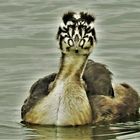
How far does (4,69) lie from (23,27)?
3.18 meters

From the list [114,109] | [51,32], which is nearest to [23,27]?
[51,32]

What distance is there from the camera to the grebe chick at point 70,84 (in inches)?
564

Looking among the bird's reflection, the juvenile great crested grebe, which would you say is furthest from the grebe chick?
the bird's reflection

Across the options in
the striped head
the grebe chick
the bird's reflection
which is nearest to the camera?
the bird's reflection

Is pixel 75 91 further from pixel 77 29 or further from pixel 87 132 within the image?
pixel 77 29

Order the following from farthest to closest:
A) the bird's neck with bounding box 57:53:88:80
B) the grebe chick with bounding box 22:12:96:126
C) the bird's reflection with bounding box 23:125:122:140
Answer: the bird's neck with bounding box 57:53:88:80
the grebe chick with bounding box 22:12:96:126
the bird's reflection with bounding box 23:125:122:140

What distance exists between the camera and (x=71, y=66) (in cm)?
1467

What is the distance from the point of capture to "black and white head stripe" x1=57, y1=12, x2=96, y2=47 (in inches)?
560

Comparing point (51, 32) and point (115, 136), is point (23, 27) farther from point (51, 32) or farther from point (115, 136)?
point (115, 136)

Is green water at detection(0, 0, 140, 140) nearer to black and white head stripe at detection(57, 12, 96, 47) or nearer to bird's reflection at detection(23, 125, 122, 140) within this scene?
bird's reflection at detection(23, 125, 122, 140)

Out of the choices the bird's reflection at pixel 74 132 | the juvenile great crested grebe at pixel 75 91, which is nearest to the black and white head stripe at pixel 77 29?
the juvenile great crested grebe at pixel 75 91

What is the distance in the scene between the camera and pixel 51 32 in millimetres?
20375

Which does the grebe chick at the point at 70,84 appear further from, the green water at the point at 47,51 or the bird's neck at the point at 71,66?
the green water at the point at 47,51

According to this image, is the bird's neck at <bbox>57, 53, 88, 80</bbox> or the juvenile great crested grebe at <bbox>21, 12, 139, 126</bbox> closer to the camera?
the juvenile great crested grebe at <bbox>21, 12, 139, 126</bbox>
